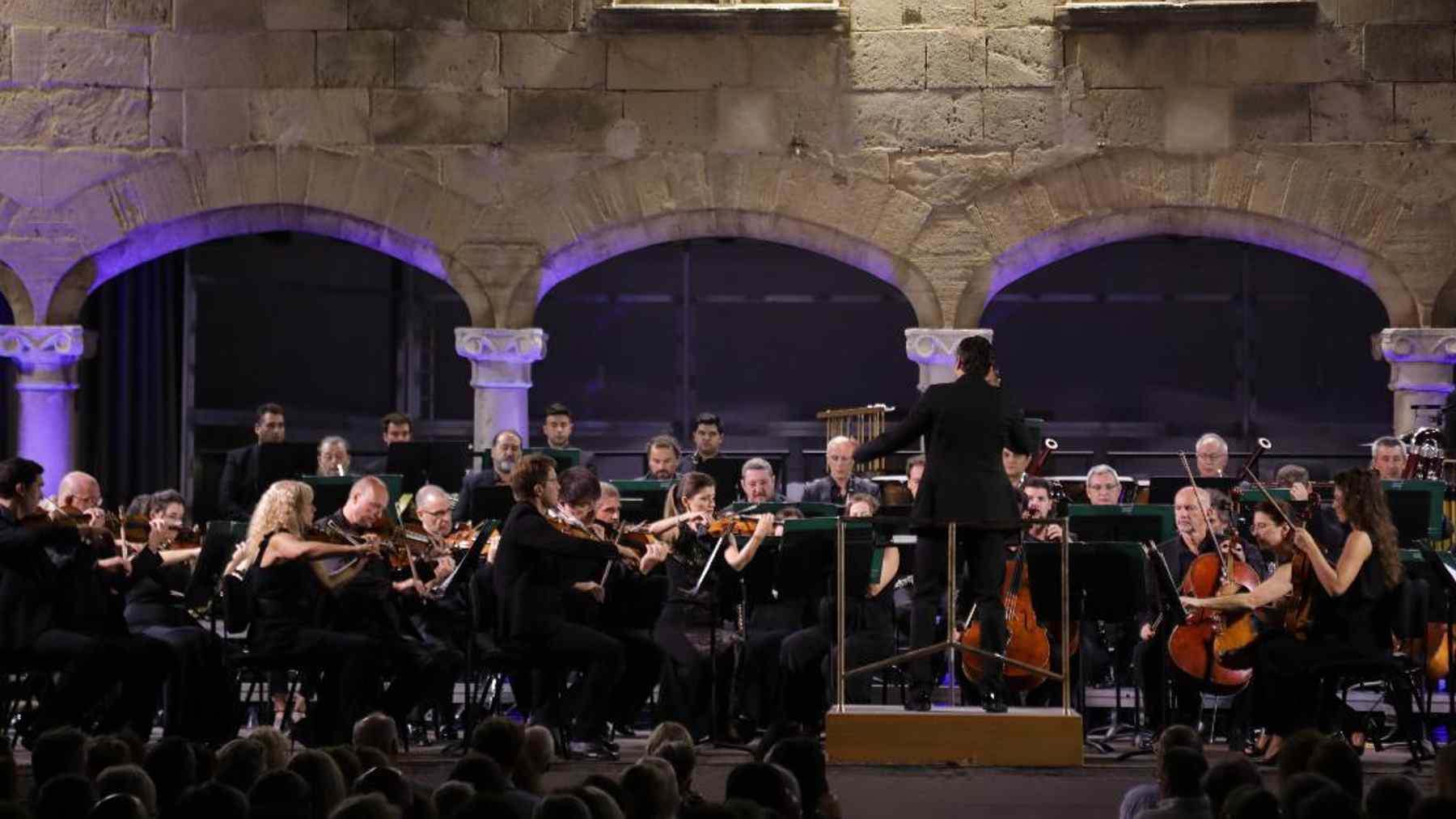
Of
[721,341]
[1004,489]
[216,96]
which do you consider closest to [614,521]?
[1004,489]

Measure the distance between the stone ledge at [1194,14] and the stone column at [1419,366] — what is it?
1885 millimetres

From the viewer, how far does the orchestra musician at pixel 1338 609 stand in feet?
26.2

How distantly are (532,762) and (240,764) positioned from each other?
2.45 feet

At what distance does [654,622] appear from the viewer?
30.4ft

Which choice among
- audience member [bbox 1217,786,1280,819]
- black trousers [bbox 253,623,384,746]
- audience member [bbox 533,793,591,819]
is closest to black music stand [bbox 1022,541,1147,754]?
black trousers [bbox 253,623,384,746]

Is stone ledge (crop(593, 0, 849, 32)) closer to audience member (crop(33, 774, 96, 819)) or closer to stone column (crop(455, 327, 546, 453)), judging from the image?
stone column (crop(455, 327, 546, 453))

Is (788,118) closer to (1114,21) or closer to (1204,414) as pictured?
(1114,21)

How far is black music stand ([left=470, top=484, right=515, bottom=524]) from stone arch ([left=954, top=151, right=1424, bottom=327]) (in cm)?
346

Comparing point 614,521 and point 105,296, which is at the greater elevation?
point 105,296

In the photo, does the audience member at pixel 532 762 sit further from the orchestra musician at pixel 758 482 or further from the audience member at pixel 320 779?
the orchestra musician at pixel 758 482

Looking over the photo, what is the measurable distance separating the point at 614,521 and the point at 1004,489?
2.17 m

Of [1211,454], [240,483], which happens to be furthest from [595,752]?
[1211,454]

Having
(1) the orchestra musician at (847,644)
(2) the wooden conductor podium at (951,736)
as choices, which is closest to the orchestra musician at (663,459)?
(1) the orchestra musician at (847,644)

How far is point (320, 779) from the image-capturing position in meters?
4.78
